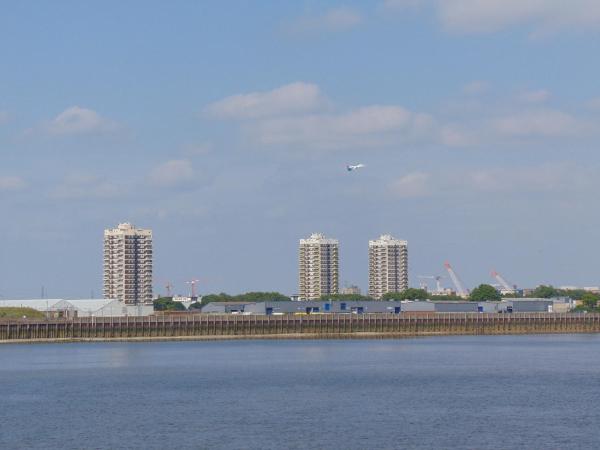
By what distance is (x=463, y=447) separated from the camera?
63344 millimetres

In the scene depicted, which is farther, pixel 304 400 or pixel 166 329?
pixel 166 329

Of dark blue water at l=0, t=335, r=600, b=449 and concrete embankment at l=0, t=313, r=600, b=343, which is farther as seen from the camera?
concrete embankment at l=0, t=313, r=600, b=343

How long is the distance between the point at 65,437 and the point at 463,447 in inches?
916

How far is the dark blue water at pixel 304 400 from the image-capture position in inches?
2653

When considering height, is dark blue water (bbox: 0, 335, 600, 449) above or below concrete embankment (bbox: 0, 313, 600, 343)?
below

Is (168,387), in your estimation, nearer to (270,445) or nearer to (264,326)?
(270,445)

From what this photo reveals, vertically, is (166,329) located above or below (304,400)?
above

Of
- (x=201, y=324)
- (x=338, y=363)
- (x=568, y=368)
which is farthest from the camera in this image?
(x=201, y=324)

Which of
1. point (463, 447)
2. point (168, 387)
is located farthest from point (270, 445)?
point (168, 387)

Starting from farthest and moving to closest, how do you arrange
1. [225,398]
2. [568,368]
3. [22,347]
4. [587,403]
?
1. [22,347]
2. [568,368]
3. [225,398]
4. [587,403]

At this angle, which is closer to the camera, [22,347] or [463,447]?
[463,447]

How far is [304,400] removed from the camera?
282 ft

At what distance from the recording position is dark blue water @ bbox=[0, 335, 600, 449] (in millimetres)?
67375

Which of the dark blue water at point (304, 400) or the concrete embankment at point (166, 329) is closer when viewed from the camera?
the dark blue water at point (304, 400)
